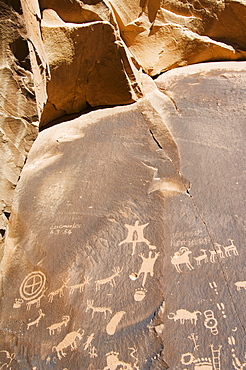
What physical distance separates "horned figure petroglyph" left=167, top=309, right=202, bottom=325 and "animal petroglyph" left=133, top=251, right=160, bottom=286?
22 centimetres

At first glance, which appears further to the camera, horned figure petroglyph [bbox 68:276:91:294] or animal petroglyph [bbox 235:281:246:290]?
horned figure petroglyph [bbox 68:276:91:294]

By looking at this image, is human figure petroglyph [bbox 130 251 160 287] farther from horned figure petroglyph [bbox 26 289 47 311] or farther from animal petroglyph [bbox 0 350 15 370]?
animal petroglyph [bbox 0 350 15 370]

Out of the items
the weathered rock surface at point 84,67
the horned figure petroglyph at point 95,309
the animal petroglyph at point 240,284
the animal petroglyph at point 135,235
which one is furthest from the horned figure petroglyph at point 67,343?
the weathered rock surface at point 84,67

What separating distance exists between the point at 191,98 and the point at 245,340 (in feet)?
6.54

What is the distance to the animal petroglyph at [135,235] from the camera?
192 cm

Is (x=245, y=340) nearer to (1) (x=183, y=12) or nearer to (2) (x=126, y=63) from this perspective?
(2) (x=126, y=63)

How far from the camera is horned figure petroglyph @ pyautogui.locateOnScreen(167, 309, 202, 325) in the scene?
1574 millimetres

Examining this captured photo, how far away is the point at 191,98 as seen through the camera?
288 centimetres

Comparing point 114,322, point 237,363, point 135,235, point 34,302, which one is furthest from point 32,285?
point 237,363

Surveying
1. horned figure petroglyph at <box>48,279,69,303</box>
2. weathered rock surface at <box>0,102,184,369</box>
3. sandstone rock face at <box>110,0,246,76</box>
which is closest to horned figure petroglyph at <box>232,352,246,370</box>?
weathered rock surface at <box>0,102,184,369</box>

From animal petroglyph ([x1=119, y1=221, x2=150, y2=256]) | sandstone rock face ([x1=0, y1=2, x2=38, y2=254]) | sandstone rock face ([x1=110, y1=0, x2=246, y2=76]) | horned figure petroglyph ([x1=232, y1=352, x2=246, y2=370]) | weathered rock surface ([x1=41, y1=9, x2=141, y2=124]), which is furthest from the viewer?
sandstone rock face ([x1=110, y1=0, x2=246, y2=76])

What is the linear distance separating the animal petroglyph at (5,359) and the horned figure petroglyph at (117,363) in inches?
19.2

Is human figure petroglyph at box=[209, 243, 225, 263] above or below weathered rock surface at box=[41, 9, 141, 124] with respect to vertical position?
below

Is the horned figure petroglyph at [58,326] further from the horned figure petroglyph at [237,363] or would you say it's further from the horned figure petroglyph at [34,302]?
the horned figure petroglyph at [237,363]
